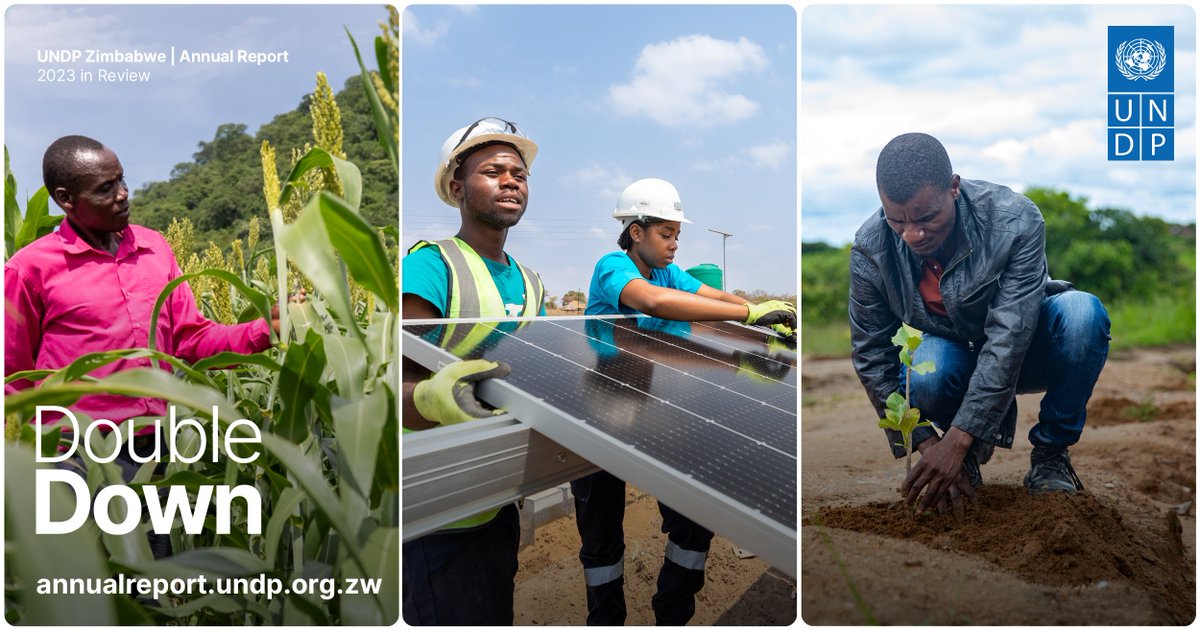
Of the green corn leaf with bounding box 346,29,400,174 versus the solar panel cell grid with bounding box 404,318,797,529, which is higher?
the green corn leaf with bounding box 346,29,400,174

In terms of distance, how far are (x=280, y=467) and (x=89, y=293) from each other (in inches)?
25.1

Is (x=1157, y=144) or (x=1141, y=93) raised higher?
(x=1141, y=93)

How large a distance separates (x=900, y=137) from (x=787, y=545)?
0.97 m

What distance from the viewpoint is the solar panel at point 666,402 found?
4.17ft

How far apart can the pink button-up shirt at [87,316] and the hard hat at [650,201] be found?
85cm

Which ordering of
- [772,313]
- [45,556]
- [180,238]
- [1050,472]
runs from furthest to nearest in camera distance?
[180,238] < [772,313] < [1050,472] < [45,556]

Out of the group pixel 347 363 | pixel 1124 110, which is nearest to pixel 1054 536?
pixel 1124 110

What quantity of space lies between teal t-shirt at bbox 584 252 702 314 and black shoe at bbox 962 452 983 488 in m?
0.73

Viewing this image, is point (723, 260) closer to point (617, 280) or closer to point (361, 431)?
point (617, 280)

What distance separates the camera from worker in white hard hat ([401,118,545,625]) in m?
1.70

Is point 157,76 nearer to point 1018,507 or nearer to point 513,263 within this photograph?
point 513,263

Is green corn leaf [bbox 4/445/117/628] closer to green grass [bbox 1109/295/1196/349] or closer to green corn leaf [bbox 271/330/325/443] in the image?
green corn leaf [bbox 271/330/325/443]

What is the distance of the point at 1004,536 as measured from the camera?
1.70 metres

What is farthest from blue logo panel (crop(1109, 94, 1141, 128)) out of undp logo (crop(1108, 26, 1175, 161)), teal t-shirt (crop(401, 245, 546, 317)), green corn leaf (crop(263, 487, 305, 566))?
green corn leaf (crop(263, 487, 305, 566))
